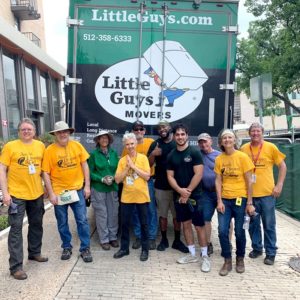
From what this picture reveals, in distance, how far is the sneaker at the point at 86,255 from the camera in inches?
207

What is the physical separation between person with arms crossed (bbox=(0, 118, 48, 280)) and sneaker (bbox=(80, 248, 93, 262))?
730 millimetres

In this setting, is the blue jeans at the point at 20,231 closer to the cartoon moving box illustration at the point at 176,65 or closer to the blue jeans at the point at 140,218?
the blue jeans at the point at 140,218

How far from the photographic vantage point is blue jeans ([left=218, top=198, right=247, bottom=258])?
16.3 feet

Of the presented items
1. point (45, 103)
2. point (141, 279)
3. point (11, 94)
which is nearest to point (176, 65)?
point (141, 279)

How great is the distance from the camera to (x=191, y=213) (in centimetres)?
533

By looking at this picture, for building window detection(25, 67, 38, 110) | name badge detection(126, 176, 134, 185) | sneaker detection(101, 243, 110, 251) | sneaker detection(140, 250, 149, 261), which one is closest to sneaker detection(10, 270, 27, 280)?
sneaker detection(101, 243, 110, 251)

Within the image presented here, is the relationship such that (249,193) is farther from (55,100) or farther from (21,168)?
(55,100)

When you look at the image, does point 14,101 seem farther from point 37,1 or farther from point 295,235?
point 295,235

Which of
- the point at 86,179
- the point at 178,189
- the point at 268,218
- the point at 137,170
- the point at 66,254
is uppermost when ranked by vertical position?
the point at 137,170

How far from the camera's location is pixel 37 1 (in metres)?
27.5

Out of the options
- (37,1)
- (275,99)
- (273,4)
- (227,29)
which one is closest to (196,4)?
(227,29)

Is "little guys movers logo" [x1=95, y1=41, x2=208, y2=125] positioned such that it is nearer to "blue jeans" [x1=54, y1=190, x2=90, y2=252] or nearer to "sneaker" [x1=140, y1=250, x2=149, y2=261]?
"blue jeans" [x1=54, y1=190, x2=90, y2=252]

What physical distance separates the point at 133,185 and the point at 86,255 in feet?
3.53

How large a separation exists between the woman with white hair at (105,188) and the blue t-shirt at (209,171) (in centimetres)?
121
